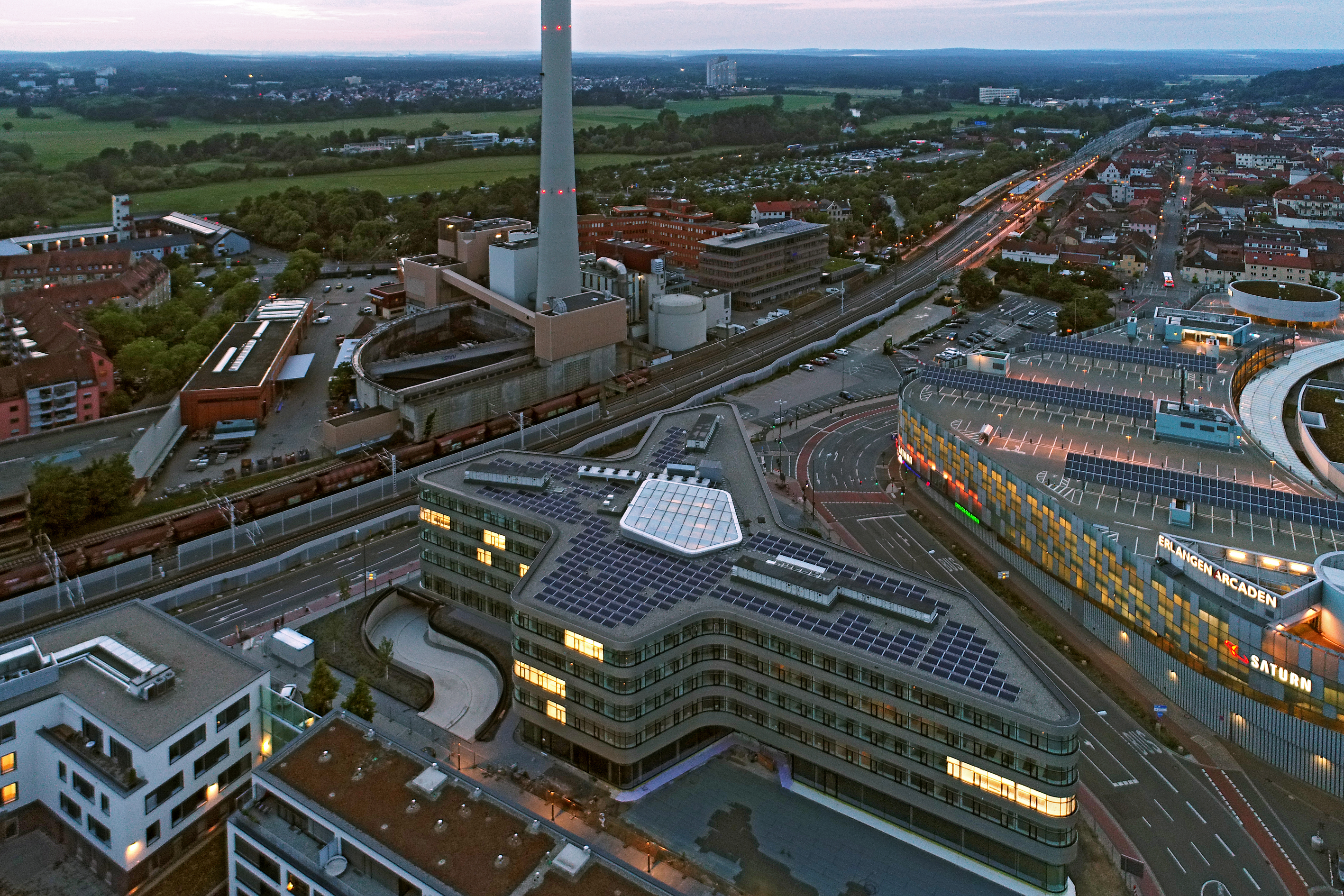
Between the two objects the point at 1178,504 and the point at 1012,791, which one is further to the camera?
the point at 1178,504

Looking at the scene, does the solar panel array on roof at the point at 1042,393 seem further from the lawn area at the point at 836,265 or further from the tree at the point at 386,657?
the lawn area at the point at 836,265

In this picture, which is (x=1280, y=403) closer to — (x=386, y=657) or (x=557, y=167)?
(x=557, y=167)

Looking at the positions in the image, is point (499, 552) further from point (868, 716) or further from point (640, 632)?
point (868, 716)

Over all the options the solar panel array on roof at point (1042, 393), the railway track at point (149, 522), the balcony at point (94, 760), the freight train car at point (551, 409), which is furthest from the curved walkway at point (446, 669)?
the solar panel array on roof at point (1042, 393)

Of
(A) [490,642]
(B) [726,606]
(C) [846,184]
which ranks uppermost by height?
(C) [846,184]

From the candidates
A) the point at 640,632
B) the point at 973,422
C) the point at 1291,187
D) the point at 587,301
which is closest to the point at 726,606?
the point at 640,632

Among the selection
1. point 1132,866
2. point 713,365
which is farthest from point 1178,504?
point 713,365
